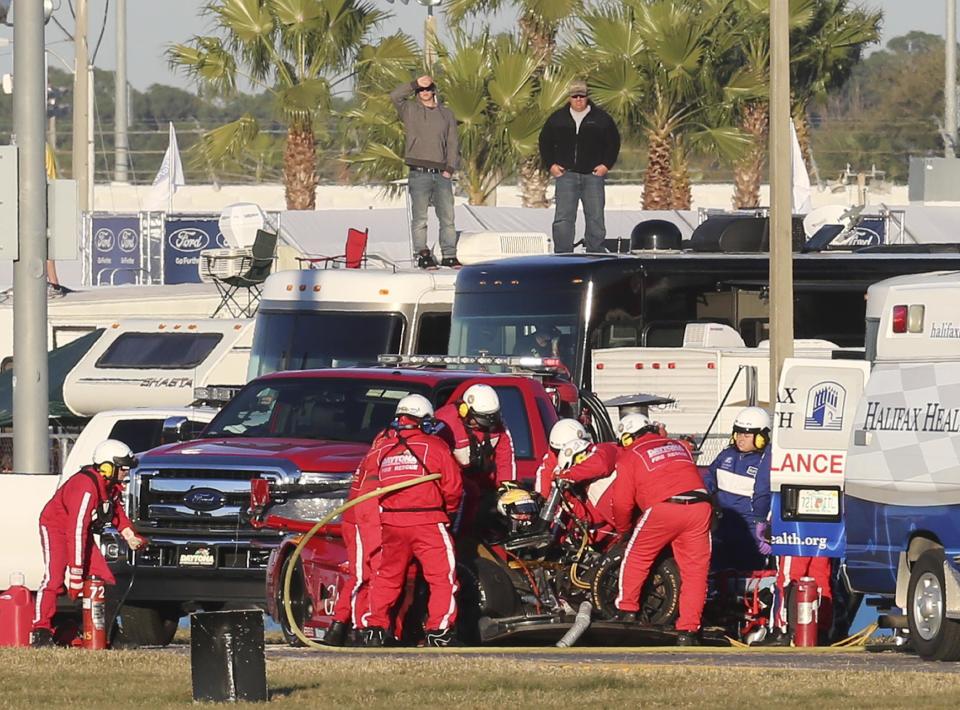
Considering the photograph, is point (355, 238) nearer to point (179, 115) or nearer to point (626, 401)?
point (626, 401)

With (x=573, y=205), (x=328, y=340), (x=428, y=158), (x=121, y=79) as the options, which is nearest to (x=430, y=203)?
(x=428, y=158)

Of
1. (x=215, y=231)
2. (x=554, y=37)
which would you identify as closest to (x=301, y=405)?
(x=215, y=231)

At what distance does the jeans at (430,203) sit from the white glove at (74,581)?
8.99 meters

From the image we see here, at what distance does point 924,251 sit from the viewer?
2295 cm

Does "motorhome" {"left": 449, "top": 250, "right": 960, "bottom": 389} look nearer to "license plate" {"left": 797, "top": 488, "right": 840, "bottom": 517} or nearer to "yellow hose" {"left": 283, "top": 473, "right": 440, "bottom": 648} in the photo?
"license plate" {"left": 797, "top": 488, "right": 840, "bottom": 517}

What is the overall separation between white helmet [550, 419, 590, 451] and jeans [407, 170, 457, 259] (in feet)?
27.2

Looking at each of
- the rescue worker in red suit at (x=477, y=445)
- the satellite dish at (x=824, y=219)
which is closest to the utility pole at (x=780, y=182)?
the rescue worker in red suit at (x=477, y=445)

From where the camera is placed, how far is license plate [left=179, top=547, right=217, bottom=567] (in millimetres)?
15242

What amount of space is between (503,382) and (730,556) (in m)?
2.54

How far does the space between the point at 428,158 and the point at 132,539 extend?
10.5m

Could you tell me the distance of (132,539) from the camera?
603 inches

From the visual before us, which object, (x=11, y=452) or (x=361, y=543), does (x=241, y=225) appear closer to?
(x=11, y=452)

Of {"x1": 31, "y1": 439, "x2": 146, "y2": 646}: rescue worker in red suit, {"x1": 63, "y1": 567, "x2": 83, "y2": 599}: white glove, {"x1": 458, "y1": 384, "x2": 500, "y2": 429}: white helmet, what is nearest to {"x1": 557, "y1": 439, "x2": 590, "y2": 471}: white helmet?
{"x1": 458, "y1": 384, "x2": 500, "y2": 429}: white helmet

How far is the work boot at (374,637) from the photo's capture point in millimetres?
14391
